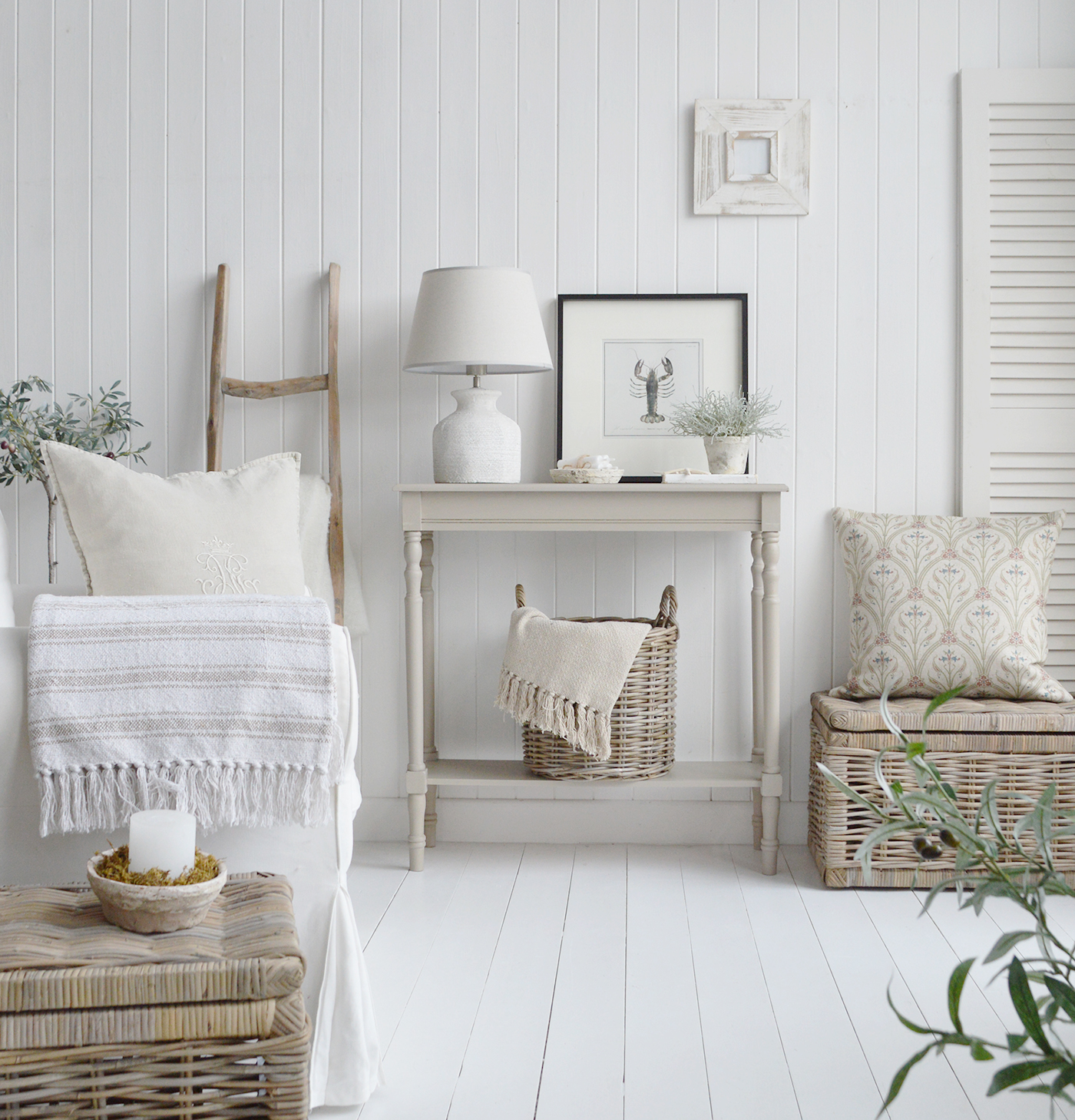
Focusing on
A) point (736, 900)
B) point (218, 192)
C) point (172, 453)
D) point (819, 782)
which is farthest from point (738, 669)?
point (218, 192)

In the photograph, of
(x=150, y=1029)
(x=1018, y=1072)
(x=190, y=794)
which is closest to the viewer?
(x=1018, y=1072)

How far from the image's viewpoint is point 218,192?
2.78 m

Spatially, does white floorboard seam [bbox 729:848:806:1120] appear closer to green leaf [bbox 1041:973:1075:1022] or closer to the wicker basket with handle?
the wicker basket with handle

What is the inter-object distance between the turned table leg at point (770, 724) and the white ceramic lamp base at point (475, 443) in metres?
0.62

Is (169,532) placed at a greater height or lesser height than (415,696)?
greater

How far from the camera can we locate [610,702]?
8.00 ft

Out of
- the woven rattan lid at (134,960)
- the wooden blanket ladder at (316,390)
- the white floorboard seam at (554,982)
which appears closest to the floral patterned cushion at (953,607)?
the white floorboard seam at (554,982)

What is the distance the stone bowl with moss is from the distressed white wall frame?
2075 mm

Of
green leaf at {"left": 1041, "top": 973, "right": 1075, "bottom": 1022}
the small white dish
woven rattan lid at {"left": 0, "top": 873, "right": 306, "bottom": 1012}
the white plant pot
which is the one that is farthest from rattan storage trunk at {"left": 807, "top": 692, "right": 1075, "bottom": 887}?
green leaf at {"left": 1041, "top": 973, "right": 1075, "bottom": 1022}

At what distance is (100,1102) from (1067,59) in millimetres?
2960

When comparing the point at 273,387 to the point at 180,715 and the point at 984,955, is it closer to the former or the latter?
the point at 180,715

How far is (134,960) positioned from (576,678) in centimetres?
139

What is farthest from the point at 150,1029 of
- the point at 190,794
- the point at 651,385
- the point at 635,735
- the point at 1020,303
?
the point at 1020,303

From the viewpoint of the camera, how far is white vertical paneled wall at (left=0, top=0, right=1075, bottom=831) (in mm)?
2721
